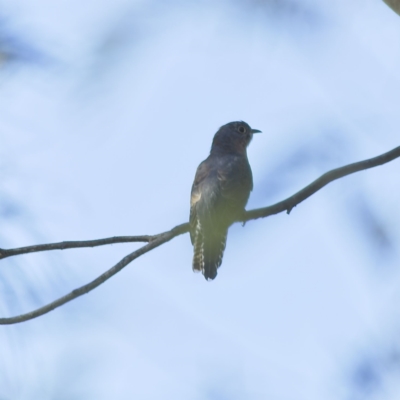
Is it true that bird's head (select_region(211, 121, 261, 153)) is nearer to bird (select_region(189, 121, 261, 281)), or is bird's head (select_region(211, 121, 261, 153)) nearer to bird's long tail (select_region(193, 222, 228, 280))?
bird (select_region(189, 121, 261, 281))

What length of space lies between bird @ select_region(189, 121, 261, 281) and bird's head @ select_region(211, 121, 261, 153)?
1.18ft

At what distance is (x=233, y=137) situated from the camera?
884cm

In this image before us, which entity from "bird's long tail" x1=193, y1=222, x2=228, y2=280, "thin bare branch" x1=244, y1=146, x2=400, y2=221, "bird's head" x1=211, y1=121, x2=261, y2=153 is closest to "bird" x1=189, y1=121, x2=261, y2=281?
"bird's long tail" x1=193, y1=222, x2=228, y2=280

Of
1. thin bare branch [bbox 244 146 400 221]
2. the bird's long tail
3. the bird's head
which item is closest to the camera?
thin bare branch [bbox 244 146 400 221]

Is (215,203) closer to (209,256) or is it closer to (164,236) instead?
(209,256)

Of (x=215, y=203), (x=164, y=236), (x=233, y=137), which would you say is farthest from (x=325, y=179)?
(x=233, y=137)

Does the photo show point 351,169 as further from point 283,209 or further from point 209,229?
point 209,229

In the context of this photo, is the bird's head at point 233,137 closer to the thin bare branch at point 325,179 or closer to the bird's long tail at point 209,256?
the bird's long tail at point 209,256

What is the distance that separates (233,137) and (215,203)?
2484 millimetres

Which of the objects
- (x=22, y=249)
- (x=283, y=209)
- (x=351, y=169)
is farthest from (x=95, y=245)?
(x=351, y=169)

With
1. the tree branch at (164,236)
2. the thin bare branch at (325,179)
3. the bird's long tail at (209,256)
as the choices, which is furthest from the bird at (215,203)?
the thin bare branch at (325,179)

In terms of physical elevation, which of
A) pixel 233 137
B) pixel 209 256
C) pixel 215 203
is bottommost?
pixel 209 256

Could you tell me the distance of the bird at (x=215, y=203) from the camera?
6066 mm

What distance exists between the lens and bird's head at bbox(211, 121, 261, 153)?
855 centimetres
